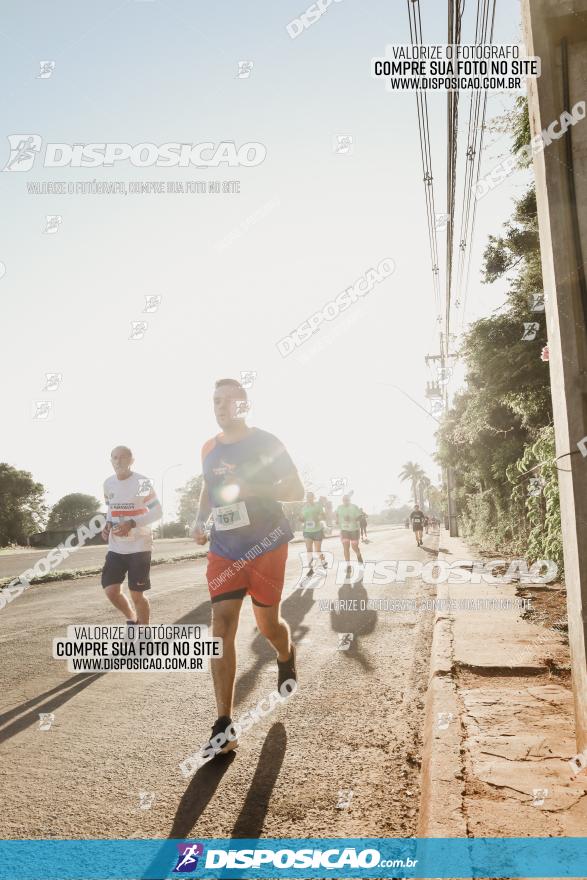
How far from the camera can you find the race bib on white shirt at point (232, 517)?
3.74 m

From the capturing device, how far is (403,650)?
571 cm

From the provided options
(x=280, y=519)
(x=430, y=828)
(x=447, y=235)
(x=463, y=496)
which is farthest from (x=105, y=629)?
(x=463, y=496)

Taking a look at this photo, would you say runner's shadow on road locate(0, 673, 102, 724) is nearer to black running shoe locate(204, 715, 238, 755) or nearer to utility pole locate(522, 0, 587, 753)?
black running shoe locate(204, 715, 238, 755)

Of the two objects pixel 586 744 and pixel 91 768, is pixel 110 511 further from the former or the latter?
pixel 586 744

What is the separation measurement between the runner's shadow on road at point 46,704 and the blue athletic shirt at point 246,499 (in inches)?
65.8

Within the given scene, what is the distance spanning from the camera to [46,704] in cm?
419

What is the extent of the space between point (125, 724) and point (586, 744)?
8.79ft

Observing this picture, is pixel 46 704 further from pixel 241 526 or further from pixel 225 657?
pixel 241 526

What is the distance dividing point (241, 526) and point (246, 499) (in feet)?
0.66

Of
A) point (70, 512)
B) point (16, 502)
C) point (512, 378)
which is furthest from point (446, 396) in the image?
point (70, 512)

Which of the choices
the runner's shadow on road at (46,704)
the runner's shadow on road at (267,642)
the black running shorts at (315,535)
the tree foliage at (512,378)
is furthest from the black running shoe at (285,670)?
the black running shorts at (315,535)

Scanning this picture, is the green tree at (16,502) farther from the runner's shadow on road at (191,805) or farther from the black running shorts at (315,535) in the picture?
the runner's shadow on road at (191,805)

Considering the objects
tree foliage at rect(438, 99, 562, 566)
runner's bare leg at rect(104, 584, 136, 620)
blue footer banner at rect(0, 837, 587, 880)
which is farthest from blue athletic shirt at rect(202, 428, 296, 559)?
tree foliage at rect(438, 99, 562, 566)

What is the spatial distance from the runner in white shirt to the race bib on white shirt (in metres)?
2.25
